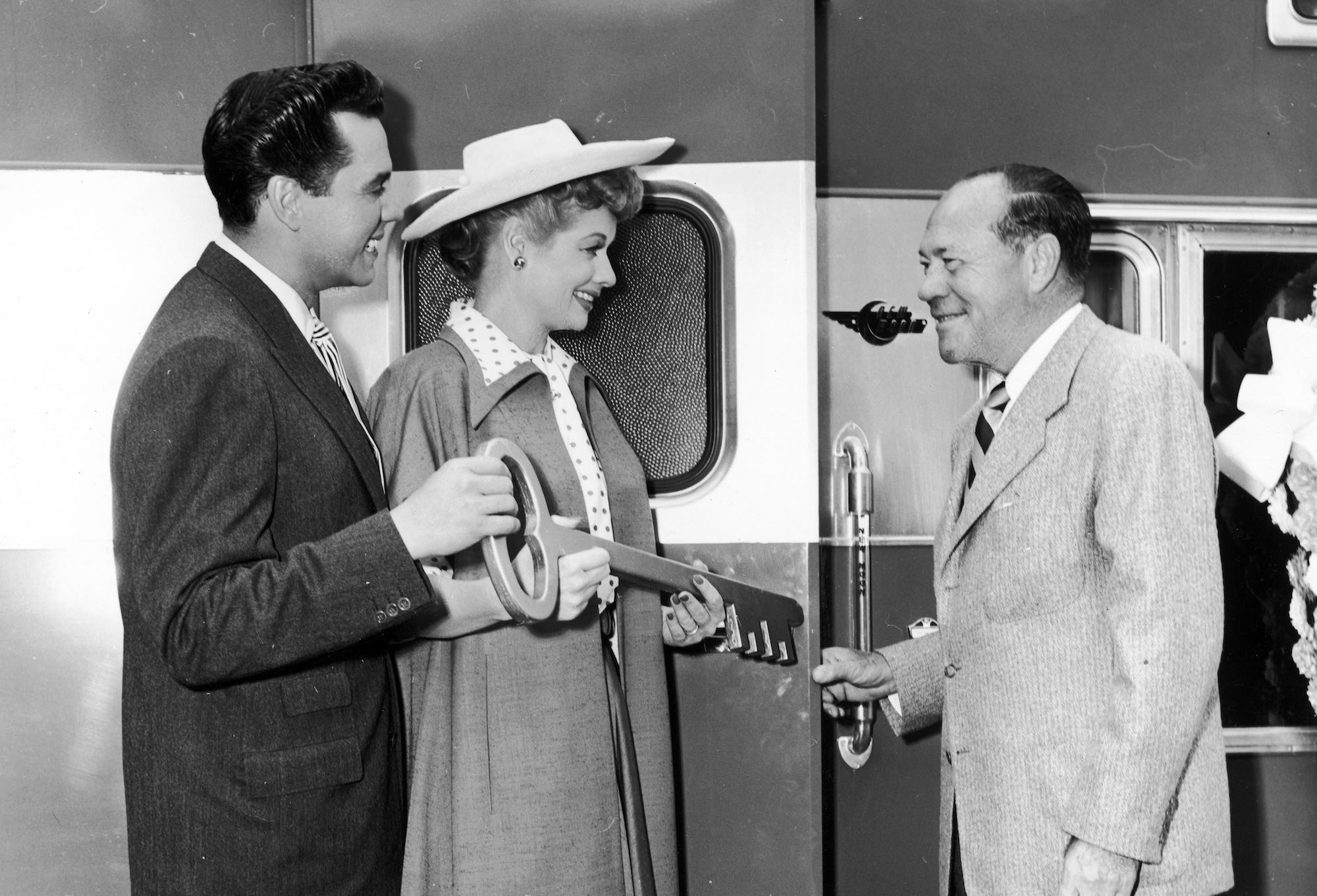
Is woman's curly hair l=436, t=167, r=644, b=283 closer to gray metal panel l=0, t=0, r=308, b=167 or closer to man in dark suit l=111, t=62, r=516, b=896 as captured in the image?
man in dark suit l=111, t=62, r=516, b=896

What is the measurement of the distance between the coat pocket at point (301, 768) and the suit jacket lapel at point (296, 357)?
384 mm

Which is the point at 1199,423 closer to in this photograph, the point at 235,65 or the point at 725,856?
the point at 725,856

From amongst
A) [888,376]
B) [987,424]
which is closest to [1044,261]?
[987,424]

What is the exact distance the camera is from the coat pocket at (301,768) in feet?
5.82

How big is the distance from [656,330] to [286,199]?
34.7 inches

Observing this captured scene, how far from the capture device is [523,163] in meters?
2.29

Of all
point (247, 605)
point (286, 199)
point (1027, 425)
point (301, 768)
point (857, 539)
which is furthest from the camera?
point (857, 539)

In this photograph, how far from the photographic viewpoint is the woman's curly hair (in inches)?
92.4

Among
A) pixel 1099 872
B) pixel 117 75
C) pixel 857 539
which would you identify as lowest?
pixel 1099 872

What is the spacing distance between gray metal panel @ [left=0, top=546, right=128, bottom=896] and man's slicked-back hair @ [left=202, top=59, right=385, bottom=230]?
84 centimetres

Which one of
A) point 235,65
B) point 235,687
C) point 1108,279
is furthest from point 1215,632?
point 235,65

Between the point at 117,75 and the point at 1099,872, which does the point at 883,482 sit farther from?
the point at 117,75

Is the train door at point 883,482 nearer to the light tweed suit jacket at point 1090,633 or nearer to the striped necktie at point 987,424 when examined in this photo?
the striped necktie at point 987,424

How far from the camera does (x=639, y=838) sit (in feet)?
7.57
